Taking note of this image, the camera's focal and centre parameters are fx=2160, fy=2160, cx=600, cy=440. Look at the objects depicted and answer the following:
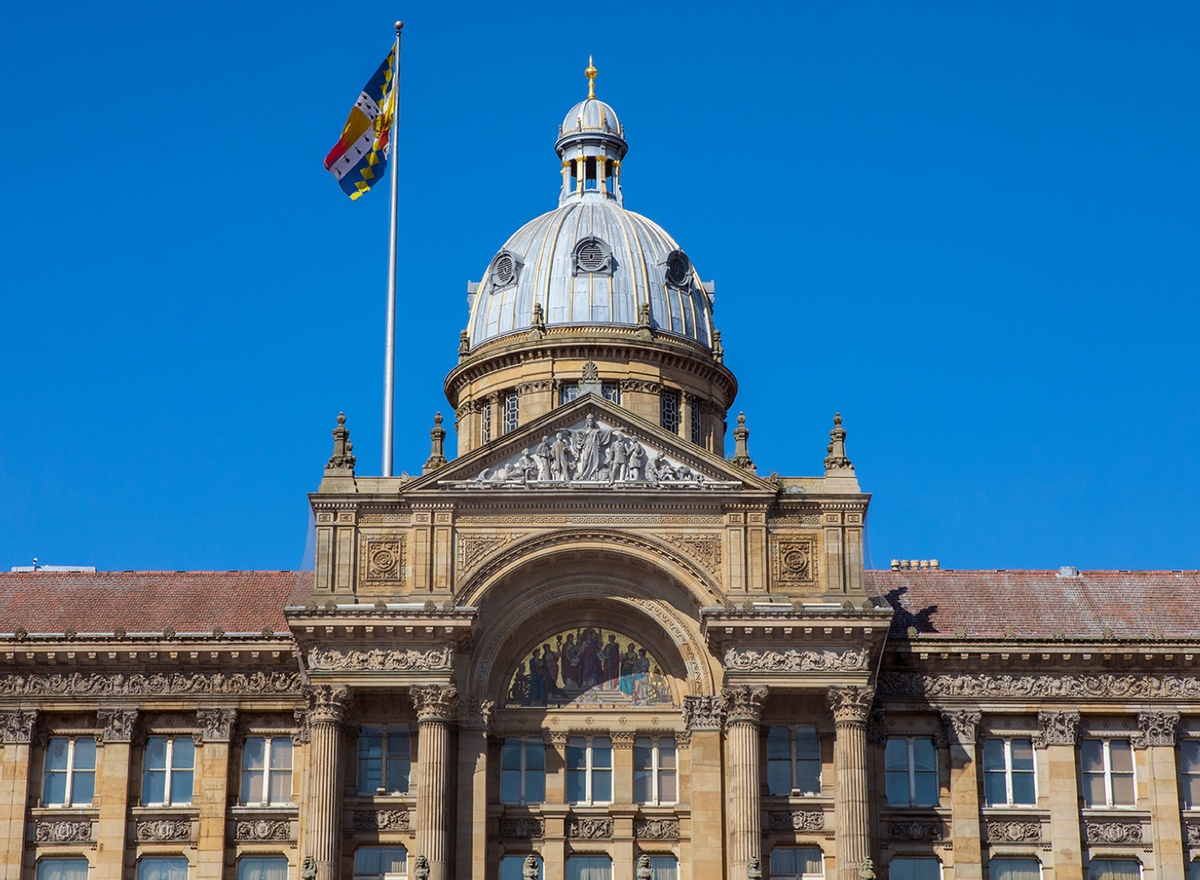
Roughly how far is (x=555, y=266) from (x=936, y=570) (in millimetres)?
18365

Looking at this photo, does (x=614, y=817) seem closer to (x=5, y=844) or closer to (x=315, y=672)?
(x=315, y=672)

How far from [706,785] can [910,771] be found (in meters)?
6.53

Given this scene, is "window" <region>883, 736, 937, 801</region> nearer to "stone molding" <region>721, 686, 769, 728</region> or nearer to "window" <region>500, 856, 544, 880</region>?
"stone molding" <region>721, 686, 769, 728</region>

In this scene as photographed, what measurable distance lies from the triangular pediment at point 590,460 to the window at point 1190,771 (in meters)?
15.0

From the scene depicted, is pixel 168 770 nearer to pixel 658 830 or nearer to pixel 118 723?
pixel 118 723

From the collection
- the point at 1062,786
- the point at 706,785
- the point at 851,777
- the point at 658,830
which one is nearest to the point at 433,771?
the point at 658,830

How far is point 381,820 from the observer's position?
61375 mm

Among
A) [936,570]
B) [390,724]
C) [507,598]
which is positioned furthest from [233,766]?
[936,570]

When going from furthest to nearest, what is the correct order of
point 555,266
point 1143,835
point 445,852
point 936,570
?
point 555,266 < point 936,570 < point 1143,835 < point 445,852

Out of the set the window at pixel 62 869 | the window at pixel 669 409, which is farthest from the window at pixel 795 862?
the window at pixel 62 869

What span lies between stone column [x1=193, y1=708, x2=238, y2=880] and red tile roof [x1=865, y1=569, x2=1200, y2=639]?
19.9m

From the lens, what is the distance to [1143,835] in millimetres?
63188

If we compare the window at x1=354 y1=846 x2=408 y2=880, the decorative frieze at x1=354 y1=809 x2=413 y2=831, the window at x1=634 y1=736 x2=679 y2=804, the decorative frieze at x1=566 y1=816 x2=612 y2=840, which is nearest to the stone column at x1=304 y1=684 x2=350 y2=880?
the decorative frieze at x1=354 y1=809 x2=413 y2=831

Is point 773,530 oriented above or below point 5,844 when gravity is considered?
above
